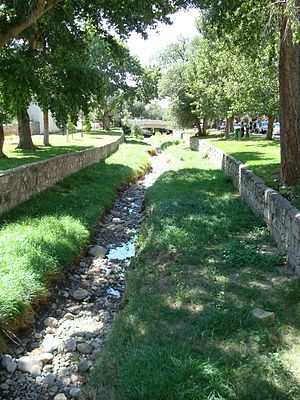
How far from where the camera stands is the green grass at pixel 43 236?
19.9 ft

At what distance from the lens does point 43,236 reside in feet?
27.0

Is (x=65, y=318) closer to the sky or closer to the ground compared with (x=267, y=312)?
closer to the ground

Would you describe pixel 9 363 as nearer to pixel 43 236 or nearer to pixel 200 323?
pixel 200 323

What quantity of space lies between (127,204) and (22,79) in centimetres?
511

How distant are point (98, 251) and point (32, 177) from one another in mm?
3327

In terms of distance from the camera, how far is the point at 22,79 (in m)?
12.0

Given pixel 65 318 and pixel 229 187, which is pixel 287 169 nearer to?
pixel 229 187

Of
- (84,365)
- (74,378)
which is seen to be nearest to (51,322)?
(84,365)

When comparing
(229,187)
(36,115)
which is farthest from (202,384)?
(36,115)

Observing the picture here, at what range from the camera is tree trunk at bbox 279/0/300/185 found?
31.3 feet

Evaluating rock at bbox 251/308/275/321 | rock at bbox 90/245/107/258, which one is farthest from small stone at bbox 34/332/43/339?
rock at bbox 90/245/107/258

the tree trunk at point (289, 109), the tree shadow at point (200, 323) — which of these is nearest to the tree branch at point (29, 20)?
the tree trunk at point (289, 109)

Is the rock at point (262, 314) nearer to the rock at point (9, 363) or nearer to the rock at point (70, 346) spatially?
the rock at point (70, 346)

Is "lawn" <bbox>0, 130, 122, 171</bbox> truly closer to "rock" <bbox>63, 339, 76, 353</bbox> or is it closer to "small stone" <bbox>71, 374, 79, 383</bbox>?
"rock" <bbox>63, 339, 76, 353</bbox>
